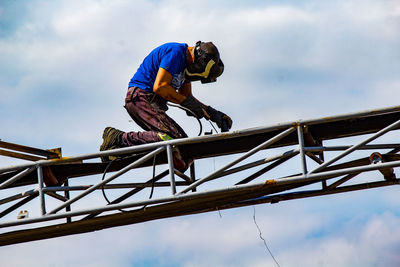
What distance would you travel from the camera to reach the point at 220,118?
9.98 metres

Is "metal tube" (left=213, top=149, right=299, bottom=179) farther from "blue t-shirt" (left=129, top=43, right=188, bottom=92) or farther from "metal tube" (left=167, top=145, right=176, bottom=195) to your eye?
"blue t-shirt" (left=129, top=43, right=188, bottom=92)

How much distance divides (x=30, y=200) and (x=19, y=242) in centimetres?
78

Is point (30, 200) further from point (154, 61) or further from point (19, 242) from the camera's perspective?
point (154, 61)

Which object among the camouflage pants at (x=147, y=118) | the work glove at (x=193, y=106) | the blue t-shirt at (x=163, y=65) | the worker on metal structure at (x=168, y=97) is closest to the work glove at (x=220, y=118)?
the worker on metal structure at (x=168, y=97)

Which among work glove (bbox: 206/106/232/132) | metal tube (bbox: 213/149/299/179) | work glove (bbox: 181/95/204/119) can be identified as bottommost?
metal tube (bbox: 213/149/299/179)

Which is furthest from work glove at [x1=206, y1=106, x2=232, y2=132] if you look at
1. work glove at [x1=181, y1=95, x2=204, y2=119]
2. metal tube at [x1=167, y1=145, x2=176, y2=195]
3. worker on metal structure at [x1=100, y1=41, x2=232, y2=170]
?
metal tube at [x1=167, y1=145, x2=176, y2=195]

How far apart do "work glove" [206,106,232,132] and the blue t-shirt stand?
1.70 feet

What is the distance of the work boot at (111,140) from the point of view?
992 cm

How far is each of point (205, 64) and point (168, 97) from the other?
0.71 m

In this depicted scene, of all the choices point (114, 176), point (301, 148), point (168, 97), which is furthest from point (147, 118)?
point (301, 148)

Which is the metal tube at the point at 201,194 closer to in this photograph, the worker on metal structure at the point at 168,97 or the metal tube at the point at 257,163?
the metal tube at the point at 257,163

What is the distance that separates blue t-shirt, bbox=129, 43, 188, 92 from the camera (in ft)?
31.9

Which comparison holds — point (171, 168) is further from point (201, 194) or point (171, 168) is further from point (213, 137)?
point (213, 137)

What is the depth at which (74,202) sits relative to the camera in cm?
923
